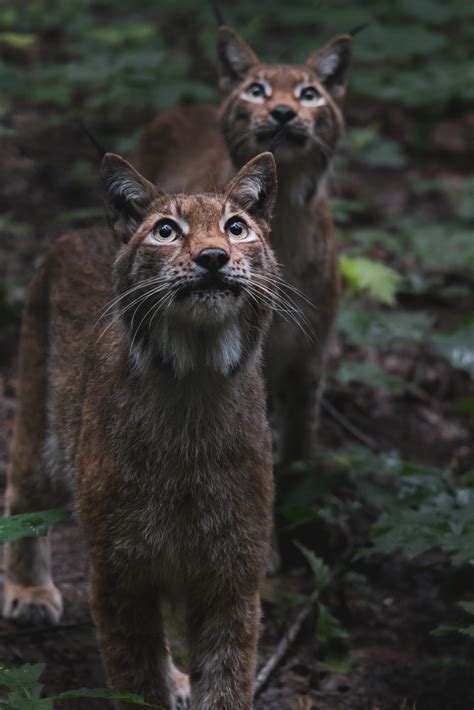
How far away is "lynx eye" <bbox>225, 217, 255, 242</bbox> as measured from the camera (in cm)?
392

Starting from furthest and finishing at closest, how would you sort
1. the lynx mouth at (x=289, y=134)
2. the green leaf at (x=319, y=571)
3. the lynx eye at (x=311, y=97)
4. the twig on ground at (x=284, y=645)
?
the lynx eye at (x=311, y=97) < the lynx mouth at (x=289, y=134) < the green leaf at (x=319, y=571) < the twig on ground at (x=284, y=645)

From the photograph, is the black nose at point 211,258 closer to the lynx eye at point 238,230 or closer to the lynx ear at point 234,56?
the lynx eye at point 238,230

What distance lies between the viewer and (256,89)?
22.0ft

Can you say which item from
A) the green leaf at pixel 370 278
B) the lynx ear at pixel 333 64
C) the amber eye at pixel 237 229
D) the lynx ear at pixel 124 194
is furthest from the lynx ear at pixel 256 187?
the green leaf at pixel 370 278

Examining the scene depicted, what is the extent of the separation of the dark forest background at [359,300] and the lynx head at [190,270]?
1.43 m

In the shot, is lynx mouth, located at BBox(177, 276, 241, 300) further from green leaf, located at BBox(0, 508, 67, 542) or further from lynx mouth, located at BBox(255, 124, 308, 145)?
lynx mouth, located at BBox(255, 124, 308, 145)

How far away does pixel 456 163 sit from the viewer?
11.7 metres

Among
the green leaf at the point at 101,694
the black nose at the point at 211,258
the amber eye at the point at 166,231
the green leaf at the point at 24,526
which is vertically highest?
the amber eye at the point at 166,231

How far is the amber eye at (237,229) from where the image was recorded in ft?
12.8

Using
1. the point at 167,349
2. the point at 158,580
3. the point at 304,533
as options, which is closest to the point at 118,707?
the point at 158,580

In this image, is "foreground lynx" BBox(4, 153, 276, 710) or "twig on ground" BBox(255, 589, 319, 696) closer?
"foreground lynx" BBox(4, 153, 276, 710)

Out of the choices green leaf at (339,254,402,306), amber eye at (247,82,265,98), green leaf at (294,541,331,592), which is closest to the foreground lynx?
green leaf at (294,541,331,592)

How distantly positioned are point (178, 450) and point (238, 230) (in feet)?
2.67

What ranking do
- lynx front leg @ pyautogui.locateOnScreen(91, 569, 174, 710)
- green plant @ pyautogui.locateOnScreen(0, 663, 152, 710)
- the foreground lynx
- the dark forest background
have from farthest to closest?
the dark forest background → lynx front leg @ pyautogui.locateOnScreen(91, 569, 174, 710) → the foreground lynx → green plant @ pyautogui.locateOnScreen(0, 663, 152, 710)
